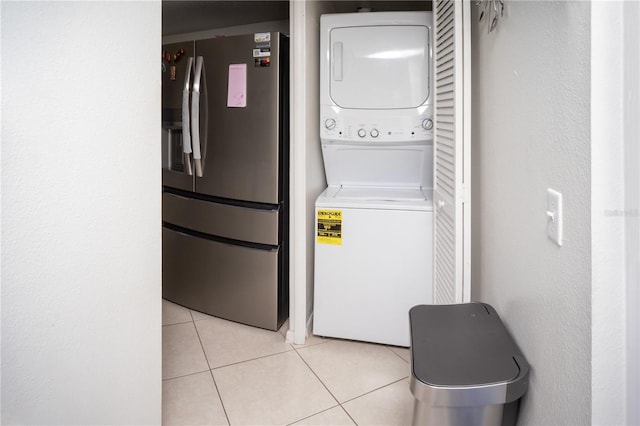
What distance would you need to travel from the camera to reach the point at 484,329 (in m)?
1.29

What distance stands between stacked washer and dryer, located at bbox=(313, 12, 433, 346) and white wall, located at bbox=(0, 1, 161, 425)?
116 centimetres

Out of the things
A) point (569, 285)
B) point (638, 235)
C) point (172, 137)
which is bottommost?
point (569, 285)

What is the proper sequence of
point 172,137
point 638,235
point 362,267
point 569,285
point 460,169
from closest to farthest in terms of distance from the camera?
point 638,235 → point 569,285 → point 460,169 → point 362,267 → point 172,137

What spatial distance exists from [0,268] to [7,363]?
210mm

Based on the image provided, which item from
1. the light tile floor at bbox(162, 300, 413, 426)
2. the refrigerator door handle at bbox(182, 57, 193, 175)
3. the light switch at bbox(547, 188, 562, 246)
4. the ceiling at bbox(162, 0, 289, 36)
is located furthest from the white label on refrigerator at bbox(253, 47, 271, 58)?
the light switch at bbox(547, 188, 562, 246)

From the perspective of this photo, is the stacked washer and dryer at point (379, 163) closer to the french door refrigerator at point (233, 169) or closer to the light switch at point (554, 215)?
the french door refrigerator at point (233, 169)

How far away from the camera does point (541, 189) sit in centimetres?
105

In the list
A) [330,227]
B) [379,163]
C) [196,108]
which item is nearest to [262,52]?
[196,108]

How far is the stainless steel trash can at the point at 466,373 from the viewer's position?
1041mm

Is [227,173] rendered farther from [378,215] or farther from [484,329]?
[484,329]

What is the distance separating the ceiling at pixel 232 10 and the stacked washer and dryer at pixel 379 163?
0.54 m

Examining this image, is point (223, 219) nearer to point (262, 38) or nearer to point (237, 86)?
point (237, 86)

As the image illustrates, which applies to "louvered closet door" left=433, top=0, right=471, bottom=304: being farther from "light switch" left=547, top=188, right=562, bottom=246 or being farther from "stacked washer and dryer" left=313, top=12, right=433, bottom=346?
"light switch" left=547, top=188, right=562, bottom=246

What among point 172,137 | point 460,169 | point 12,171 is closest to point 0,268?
point 12,171
